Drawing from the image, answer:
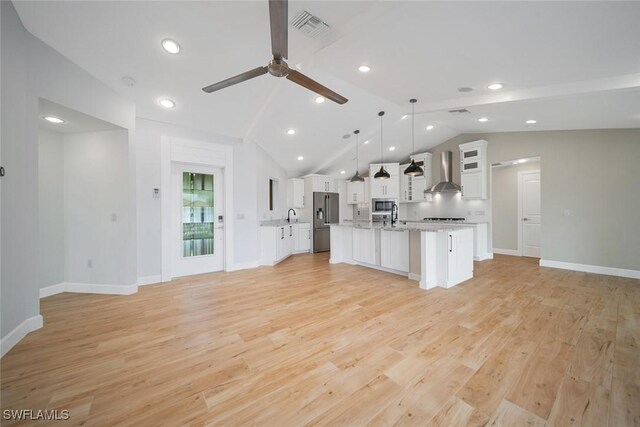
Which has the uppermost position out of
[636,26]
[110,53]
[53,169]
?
[110,53]

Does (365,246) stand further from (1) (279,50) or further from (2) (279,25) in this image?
Answer: (2) (279,25)

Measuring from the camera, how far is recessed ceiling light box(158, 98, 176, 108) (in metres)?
3.75

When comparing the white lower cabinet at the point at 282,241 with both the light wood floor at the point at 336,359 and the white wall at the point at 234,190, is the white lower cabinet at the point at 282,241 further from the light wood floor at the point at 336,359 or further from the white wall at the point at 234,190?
the light wood floor at the point at 336,359

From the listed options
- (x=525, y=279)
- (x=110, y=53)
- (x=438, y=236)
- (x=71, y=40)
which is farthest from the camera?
(x=525, y=279)

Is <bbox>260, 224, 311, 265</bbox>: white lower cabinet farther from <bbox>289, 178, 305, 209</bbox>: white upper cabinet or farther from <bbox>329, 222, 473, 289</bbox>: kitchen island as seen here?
<bbox>329, 222, 473, 289</bbox>: kitchen island

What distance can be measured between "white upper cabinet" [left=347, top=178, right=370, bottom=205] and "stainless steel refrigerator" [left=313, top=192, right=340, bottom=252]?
3.04 ft

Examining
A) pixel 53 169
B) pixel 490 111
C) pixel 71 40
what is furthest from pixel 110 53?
pixel 490 111

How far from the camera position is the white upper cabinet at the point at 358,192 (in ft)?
27.9

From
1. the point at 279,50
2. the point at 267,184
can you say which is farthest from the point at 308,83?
the point at 267,184

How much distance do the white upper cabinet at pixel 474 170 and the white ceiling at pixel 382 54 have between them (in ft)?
6.04

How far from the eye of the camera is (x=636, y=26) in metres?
2.02

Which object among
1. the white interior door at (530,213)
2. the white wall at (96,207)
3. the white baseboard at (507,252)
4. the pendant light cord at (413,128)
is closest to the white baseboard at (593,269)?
the white interior door at (530,213)

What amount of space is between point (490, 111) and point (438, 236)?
7.77 ft

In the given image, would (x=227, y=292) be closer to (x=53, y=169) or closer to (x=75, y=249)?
(x=75, y=249)
